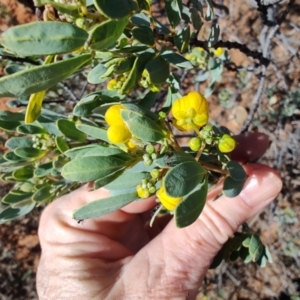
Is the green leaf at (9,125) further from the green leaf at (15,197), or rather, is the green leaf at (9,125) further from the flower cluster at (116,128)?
the flower cluster at (116,128)

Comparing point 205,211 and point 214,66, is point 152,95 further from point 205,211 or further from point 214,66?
point 214,66

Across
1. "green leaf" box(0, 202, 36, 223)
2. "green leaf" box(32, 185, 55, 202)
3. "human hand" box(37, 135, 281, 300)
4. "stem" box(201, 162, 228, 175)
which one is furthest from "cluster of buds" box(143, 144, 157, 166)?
"green leaf" box(0, 202, 36, 223)

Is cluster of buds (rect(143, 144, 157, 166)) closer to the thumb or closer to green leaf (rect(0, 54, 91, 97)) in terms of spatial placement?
green leaf (rect(0, 54, 91, 97))

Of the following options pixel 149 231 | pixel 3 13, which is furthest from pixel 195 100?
pixel 3 13

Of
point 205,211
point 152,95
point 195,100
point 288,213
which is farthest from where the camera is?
point 288,213

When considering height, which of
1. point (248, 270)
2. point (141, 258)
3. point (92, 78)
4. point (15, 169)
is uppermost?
point (92, 78)

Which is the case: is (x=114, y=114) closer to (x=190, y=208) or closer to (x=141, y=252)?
(x=190, y=208)
